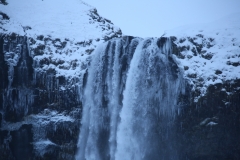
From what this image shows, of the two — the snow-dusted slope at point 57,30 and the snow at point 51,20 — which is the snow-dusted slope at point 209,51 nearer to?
the snow-dusted slope at point 57,30

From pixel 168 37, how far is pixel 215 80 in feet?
15.7

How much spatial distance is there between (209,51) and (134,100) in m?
7.09

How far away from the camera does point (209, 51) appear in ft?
52.4

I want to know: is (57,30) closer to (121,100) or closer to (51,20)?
(51,20)

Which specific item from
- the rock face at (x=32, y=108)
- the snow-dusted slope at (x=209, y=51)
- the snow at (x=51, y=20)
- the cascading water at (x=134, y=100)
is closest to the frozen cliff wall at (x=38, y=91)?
the rock face at (x=32, y=108)

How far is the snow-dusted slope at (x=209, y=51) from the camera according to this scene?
48.7ft

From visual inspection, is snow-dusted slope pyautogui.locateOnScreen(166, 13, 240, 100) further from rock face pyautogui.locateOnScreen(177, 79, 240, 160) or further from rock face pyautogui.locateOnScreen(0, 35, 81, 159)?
rock face pyautogui.locateOnScreen(0, 35, 81, 159)

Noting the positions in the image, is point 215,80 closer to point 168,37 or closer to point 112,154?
point 168,37

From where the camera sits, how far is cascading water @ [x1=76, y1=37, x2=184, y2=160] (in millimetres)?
15125

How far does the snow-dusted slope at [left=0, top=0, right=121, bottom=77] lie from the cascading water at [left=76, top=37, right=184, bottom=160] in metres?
2.02

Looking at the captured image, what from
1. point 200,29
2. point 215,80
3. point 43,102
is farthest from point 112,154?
point 200,29

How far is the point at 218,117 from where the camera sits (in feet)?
48.0

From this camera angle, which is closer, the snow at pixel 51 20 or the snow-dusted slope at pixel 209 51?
the snow-dusted slope at pixel 209 51

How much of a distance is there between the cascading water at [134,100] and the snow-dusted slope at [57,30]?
2.02m
